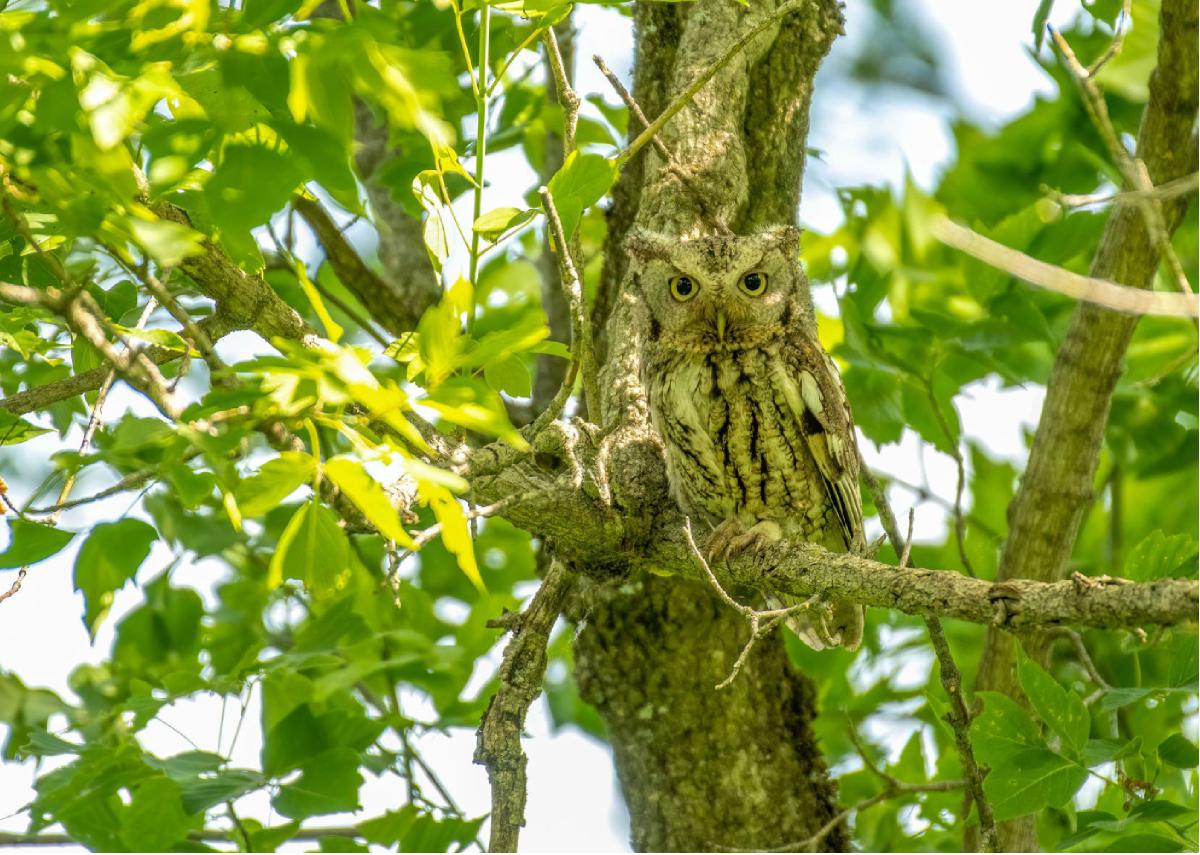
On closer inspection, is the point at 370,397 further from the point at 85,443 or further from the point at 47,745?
the point at 47,745

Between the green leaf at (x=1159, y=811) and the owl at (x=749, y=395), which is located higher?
the owl at (x=749, y=395)

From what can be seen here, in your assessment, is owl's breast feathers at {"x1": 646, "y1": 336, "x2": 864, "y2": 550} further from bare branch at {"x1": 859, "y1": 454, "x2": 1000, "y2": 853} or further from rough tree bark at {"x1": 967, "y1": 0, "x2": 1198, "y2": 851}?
bare branch at {"x1": 859, "y1": 454, "x2": 1000, "y2": 853}

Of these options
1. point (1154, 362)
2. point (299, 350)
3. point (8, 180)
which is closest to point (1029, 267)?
point (299, 350)

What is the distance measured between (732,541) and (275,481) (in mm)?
1451

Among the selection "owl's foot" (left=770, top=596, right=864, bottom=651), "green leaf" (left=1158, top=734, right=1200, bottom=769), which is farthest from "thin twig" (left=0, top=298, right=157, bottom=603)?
"green leaf" (left=1158, top=734, right=1200, bottom=769)

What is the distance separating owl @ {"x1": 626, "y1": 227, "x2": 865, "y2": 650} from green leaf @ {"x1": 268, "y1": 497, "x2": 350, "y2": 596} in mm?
1396

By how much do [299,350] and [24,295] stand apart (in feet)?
1.48

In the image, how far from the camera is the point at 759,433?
3.05 m

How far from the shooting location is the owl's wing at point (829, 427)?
3.02 m

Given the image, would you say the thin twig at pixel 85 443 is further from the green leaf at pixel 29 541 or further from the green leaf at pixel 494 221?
the green leaf at pixel 494 221

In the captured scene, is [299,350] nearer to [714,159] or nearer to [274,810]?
[274,810]

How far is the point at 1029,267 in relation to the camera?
1524mm

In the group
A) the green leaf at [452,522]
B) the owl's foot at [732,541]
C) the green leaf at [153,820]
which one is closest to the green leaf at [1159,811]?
the owl's foot at [732,541]

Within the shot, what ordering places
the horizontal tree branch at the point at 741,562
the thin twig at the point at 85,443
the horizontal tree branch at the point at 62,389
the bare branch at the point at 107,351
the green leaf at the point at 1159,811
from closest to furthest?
the horizontal tree branch at the point at 741,562, the bare branch at the point at 107,351, the thin twig at the point at 85,443, the horizontal tree branch at the point at 62,389, the green leaf at the point at 1159,811
